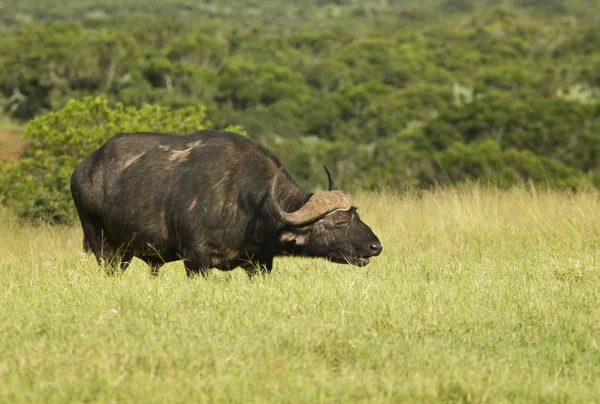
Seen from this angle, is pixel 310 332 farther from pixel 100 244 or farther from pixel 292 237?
pixel 100 244

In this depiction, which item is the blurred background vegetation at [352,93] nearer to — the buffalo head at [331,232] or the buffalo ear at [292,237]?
the buffalo head at [331,232]

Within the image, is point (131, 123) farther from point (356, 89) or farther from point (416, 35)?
point (416, 35)

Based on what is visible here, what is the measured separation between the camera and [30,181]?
54.0 feet

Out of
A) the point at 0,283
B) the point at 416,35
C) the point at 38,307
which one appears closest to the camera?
the point at 38,307

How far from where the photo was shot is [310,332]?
17.9 ft

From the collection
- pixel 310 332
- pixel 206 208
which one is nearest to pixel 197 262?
pixel 206 208

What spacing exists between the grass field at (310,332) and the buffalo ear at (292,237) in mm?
276

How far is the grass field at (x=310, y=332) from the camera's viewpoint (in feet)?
15.4

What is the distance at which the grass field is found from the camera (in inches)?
185

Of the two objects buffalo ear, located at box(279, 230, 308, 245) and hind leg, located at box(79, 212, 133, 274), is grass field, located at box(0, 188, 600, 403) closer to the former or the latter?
hind leg, located at box(79, 212, 133, 274)

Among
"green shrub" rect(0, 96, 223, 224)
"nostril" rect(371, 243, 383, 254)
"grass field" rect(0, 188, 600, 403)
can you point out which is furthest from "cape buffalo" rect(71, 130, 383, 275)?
"green shrub" rect(0, 96, 223, 224)

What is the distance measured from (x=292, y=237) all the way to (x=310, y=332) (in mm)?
2300

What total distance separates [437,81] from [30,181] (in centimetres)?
5083

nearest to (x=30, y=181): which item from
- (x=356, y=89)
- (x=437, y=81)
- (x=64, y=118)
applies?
(x=64, y=118)
